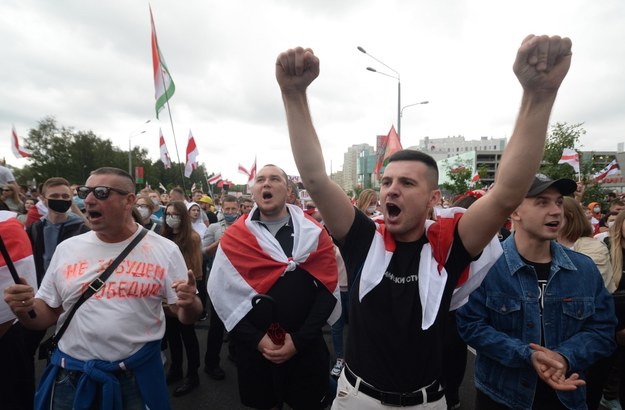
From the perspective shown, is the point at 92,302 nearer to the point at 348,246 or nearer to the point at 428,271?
the point at 348,246

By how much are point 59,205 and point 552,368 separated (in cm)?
420

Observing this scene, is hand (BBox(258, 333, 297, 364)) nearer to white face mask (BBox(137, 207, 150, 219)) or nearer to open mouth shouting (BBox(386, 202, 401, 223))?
open mouth shouting (BBox(386, 202, 401, 223))

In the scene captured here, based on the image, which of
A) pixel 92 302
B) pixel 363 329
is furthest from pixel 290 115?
pixel 92 302

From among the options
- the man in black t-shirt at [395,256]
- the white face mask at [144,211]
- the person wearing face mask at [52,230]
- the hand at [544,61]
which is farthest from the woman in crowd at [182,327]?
the hand at [544,61]

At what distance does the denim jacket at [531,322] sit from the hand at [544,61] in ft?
3.79

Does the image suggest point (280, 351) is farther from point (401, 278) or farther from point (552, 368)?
point (552, 368)

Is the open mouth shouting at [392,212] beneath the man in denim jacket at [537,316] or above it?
above

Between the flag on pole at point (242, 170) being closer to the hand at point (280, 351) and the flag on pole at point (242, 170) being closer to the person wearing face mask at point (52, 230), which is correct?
the person wearing face mask at point (52, 230)

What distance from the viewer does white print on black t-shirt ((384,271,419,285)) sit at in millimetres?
1587

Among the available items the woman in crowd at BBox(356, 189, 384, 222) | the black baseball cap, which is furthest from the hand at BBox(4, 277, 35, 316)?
the woman in crowd at BBox(356, 189, 384, 222)

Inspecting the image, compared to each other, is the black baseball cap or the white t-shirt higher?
the black baseball cap

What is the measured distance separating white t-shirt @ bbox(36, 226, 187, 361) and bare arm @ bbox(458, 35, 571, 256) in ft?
6.24

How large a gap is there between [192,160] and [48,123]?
125 feet

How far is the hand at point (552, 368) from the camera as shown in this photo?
1.61 metres
